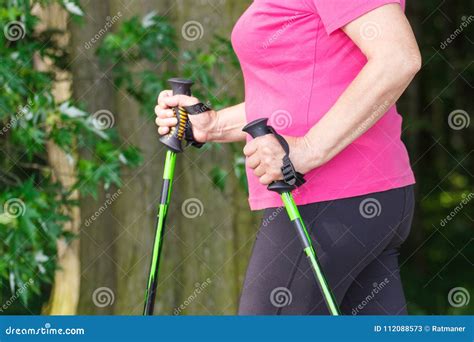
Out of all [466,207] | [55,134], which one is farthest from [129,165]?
[466,207]

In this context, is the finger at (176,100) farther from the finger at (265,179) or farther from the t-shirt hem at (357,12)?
the t-shirt hem at (357,12)

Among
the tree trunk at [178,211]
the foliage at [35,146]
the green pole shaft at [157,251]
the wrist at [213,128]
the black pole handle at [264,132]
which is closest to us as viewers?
the black pole handle at [264,132]

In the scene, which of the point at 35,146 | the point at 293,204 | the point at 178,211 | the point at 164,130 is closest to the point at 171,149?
the point at 164,130

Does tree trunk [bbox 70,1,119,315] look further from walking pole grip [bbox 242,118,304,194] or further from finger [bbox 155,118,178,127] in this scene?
walking pole grip [bbox 242,118,304,194]

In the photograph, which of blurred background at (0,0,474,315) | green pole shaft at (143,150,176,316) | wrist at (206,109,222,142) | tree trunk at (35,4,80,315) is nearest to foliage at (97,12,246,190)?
blurred background at (0,0,474,315)

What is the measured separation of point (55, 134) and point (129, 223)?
0.70 meters

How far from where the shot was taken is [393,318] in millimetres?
2330

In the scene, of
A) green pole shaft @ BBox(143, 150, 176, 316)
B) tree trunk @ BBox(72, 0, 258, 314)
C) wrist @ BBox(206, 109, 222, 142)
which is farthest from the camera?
tree trunk @ BBox(72, 0, 258, 314)

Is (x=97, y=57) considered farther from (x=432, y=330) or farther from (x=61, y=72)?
(x=432, y=330)

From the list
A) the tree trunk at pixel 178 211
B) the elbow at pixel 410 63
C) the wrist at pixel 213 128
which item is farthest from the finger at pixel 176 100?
the tree trunk at pixel 178 211

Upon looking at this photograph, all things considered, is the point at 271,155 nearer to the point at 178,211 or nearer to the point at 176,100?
the point at 176,100

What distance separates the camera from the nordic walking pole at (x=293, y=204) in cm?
205

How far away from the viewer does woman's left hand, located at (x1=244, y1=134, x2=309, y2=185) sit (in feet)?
6.82

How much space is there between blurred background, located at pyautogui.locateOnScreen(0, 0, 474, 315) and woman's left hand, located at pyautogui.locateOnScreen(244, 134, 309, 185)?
1.76 meters
